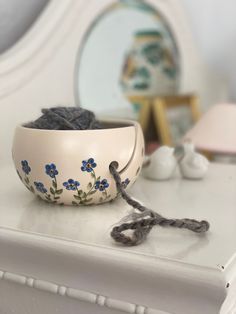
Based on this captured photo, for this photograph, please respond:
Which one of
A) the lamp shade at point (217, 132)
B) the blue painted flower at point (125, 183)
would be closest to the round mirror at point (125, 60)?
the lamp shade at point (217, 132)

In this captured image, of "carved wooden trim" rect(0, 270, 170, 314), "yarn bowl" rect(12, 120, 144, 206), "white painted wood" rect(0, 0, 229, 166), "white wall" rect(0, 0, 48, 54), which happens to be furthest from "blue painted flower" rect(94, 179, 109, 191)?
"white wall" rect(0, 0, 48, 54)

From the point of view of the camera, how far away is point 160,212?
543 mm

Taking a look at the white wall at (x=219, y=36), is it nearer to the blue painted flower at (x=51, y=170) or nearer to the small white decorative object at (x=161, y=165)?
the small white decorative object at (x=161, y=165)

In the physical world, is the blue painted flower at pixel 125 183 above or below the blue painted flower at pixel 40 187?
above

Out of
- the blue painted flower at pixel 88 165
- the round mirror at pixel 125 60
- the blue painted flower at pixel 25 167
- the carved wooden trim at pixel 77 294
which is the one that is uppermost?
the round mirror at pixel 125 60

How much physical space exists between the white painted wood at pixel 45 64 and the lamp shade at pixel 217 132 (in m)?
0.27

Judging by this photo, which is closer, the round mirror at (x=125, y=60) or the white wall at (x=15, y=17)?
the white wall at (x=15, y=17)

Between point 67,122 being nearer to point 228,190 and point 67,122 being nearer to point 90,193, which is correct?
point 90,193

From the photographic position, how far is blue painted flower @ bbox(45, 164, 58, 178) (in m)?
0.53

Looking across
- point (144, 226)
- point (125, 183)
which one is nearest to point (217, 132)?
point (125, 183)

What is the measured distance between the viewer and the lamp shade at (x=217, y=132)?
1.01 m

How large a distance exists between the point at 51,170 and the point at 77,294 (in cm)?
14

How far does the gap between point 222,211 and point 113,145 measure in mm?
141

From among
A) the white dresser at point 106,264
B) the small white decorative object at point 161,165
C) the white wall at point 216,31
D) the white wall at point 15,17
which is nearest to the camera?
the white dresser at point 106,264
